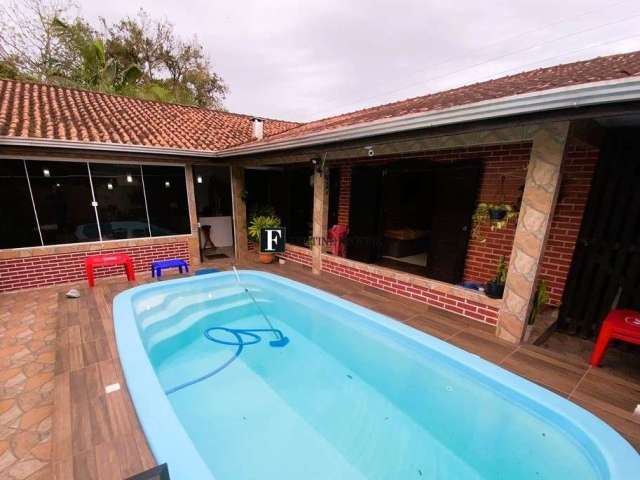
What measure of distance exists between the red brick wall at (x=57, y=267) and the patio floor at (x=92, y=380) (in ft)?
2.75

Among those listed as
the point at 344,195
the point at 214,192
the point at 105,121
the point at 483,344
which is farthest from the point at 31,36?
the point at 483,344

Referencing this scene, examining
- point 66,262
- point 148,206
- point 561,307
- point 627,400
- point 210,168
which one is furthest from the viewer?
point 210,168

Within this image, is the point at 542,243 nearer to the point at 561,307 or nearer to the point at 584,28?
the point at 561,307

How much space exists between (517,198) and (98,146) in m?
7.34

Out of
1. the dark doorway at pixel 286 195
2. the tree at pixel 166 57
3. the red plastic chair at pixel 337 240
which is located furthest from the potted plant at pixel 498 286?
the tree at pixel 166 57

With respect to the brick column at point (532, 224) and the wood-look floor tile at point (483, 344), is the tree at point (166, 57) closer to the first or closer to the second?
the brick column at point (532, 224)

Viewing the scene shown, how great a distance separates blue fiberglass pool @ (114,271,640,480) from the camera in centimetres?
228

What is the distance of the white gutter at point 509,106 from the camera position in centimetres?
195

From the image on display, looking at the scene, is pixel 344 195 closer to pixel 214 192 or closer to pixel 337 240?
pixel 337 240

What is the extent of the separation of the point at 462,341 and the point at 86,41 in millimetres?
17401

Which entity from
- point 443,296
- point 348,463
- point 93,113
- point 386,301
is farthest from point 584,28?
point 93,113

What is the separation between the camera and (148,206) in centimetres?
638

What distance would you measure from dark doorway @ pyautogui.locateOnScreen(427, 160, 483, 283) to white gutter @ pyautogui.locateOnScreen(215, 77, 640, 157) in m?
2.45

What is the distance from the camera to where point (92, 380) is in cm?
269
